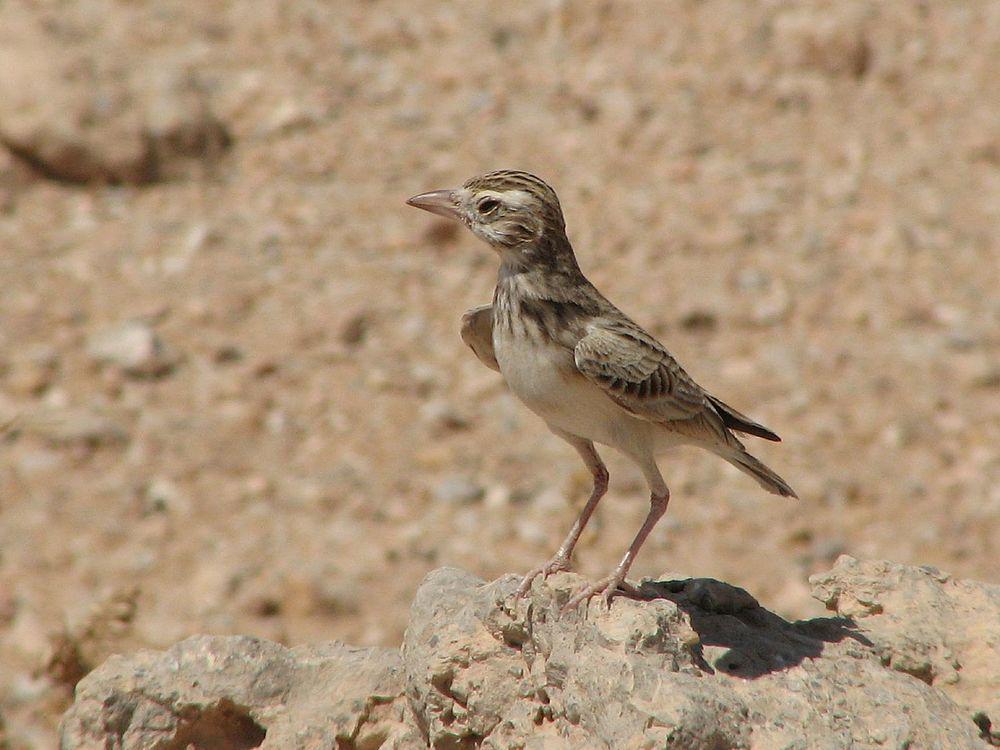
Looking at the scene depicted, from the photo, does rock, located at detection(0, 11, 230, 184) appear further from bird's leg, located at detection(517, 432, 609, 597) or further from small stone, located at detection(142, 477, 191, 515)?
bird's leg, located at detection(517, 432, 609, 597)

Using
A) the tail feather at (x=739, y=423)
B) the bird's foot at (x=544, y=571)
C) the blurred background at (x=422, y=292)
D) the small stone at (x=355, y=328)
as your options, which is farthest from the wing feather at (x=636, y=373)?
the small stone at (x=355, y=328)

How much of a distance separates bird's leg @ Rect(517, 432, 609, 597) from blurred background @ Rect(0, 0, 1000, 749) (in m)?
2.46

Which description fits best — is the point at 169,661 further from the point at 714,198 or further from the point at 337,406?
the point at 714,198

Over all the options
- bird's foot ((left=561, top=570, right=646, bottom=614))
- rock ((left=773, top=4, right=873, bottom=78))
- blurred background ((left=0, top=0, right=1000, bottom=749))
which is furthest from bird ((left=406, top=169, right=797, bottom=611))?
rock ((left=773, top=4, right=873, bottom=78))

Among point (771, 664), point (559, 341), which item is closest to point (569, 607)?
point (771, 664)

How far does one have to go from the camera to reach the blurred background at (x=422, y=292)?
9461 millimetres

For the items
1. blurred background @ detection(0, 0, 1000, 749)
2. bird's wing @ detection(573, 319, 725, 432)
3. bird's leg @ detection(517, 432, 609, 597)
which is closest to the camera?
bird's leg @ detection(517, 432, 609, 597)

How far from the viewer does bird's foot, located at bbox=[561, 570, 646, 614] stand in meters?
5.14

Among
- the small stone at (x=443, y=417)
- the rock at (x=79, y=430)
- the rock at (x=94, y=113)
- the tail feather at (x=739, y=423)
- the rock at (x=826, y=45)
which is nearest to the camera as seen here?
the tail feather at (x=739, y=423)

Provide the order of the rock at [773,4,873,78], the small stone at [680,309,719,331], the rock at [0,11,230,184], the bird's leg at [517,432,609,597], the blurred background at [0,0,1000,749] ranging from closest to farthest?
1. the bird's leg at [517,432,609,597]
2. the blurred background at [0,0,1000,749]
3. the small stone at [680,309,719,331]
4. the rock at [0,11,230,184]
5. the rock at [773,4,873,78]

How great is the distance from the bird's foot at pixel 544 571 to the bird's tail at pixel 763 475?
0.95m

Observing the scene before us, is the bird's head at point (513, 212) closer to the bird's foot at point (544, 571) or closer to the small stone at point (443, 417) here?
the bird's foot at point (544, 571)

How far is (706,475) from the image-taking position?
1039 cm

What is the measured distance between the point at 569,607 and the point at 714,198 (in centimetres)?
849
